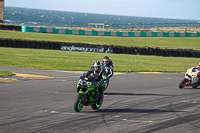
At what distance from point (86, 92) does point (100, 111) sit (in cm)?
80

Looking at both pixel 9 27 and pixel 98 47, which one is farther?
pixel 9 27

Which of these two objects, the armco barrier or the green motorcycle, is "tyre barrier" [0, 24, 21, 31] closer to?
the armco barrier

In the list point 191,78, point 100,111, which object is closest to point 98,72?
point 100,111

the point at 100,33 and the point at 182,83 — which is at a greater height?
the point at 100,33

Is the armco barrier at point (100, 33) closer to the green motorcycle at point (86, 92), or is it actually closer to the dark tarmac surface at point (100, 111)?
the dark tarmac surface at point (100, 111)

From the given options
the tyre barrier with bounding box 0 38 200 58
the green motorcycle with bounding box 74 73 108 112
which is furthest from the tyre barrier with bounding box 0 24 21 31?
the green motorcycle with bounding box 74 73 108 112

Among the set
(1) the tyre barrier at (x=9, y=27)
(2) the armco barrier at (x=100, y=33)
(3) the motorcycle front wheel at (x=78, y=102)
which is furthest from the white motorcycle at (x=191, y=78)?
(1) the tyre barrier at (x=9, y=27)

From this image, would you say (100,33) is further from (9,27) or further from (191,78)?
(191,78)

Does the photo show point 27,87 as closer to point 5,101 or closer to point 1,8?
point 5,101

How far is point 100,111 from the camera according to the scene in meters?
9.48

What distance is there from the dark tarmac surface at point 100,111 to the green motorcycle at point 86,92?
0.77 ft

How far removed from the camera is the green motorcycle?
8.87m

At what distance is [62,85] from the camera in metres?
14.4

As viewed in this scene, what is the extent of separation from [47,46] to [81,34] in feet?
56.0
